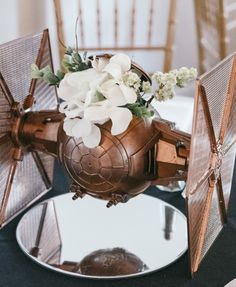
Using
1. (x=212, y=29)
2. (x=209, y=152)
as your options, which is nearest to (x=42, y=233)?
(x=209, y=152)

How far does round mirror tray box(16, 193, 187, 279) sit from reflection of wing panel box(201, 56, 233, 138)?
22cm

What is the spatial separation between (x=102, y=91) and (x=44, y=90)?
0.32 meters

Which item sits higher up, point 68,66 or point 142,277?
point 68,66

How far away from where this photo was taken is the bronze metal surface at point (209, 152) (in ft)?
2.36

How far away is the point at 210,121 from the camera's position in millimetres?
761

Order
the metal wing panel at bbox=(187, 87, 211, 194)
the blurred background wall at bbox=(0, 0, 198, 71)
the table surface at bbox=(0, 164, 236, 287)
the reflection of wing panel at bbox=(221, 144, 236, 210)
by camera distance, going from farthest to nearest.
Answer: the blurred background wall at bbox=(0, 0, 198, 71), the reflection of wing panel at bbox=(221, 144, 236, 210), the table surface at bbox=(0, 164, 236, 287), the metal wing panel at bbox=(187, 87, 211, 194)

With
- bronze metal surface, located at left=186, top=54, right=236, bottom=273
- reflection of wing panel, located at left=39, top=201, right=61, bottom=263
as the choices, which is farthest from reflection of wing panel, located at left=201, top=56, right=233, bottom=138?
reflection of wing panel, located at left=39, top=201, right=61, bottom=263

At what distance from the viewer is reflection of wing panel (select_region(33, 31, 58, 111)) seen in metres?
0.99

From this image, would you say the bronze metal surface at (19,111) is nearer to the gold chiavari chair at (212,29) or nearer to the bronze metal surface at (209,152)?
the bronze metal surface at (209,152)

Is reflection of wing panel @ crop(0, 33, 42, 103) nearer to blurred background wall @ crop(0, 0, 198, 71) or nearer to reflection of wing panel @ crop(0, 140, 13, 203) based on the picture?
reflection of wing panel @ crop(0, 140, 13, 203)

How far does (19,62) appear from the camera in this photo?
36.8 inches

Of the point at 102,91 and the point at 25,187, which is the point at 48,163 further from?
the point at 102,91

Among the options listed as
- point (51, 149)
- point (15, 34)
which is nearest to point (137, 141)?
point (51, 149)

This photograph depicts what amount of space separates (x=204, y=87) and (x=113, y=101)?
12 cm
